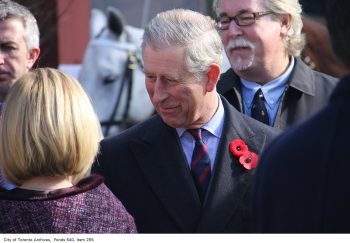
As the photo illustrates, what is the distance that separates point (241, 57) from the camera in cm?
405

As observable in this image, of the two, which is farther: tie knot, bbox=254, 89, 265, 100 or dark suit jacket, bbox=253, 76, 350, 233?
tie knot, bbox=254, 89, 265, 100

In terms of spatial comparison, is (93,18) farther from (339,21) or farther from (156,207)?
(339,21)

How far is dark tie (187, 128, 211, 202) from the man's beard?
0.88 metres

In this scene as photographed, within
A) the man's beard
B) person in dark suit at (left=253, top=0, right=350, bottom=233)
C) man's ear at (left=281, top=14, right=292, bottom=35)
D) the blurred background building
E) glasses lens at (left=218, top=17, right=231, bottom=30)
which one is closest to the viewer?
person in dark suit at (left=253, top=0, right=350, bottom=233)

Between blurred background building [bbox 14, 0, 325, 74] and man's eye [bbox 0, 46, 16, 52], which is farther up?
man's eye [bbox 0, 46, 16, 52]

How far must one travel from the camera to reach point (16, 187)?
8.50ft

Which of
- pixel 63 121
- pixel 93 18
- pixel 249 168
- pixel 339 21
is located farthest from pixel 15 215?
pixel 93 18

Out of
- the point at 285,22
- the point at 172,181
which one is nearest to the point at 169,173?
the point at 172,181

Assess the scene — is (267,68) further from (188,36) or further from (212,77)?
(188,36)

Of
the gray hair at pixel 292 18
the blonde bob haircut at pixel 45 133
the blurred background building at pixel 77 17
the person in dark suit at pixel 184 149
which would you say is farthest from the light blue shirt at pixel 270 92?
the blurred background building at pixel 77 17

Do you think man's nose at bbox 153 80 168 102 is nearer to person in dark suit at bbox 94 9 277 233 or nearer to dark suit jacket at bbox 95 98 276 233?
person in dark suit at bbox 94 9 277 233

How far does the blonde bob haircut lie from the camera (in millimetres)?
2518

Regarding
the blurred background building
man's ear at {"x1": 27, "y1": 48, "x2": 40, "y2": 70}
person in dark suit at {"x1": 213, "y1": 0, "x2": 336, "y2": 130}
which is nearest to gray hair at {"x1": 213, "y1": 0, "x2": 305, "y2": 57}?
person in dark suit at {"x1": 213, "y1": 0, "x2": 336, "y2": 130}

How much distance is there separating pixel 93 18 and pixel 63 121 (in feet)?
27.0
